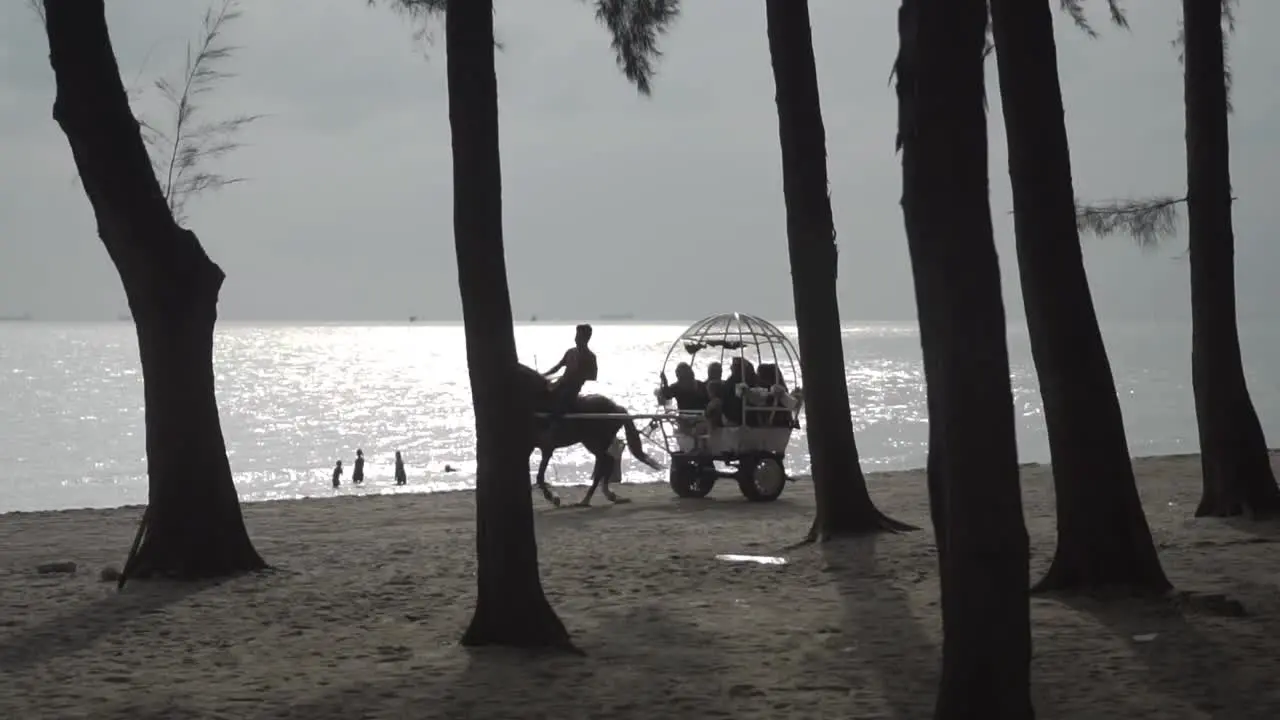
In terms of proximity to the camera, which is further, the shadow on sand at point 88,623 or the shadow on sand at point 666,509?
the shadow on sand at point 666,509

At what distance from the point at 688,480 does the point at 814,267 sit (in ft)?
19.7

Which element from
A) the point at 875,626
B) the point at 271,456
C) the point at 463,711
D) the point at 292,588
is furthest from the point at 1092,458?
the point at 271,456

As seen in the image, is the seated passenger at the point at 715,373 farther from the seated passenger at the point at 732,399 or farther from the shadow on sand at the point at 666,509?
the shadow on sand at the point at 666,509

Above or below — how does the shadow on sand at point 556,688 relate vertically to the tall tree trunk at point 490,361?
below

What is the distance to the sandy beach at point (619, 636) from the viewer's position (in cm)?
770

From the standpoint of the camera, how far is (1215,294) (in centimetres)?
1462

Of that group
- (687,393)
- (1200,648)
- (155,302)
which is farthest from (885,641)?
(687,393)

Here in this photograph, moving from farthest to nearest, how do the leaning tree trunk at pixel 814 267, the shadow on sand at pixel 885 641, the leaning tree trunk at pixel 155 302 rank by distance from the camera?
the leaning tree trunk at pixel 814 267 < the leaning tree trunk at pixel 155 302 < the shadow on sand at pixel 885 641

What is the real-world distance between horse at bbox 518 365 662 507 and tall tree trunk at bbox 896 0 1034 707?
11519mm

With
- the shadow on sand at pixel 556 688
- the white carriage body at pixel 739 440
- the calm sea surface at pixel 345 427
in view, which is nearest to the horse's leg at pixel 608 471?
the white carriage body at pixel 739 440

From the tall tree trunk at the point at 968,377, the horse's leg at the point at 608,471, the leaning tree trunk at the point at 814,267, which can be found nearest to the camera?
the tall tree trunk at the point at 968,377

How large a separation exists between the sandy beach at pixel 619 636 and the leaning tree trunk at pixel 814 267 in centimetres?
55

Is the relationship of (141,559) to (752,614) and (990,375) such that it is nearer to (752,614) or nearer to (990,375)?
(752,614)

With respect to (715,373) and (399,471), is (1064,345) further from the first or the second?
(399,471)
